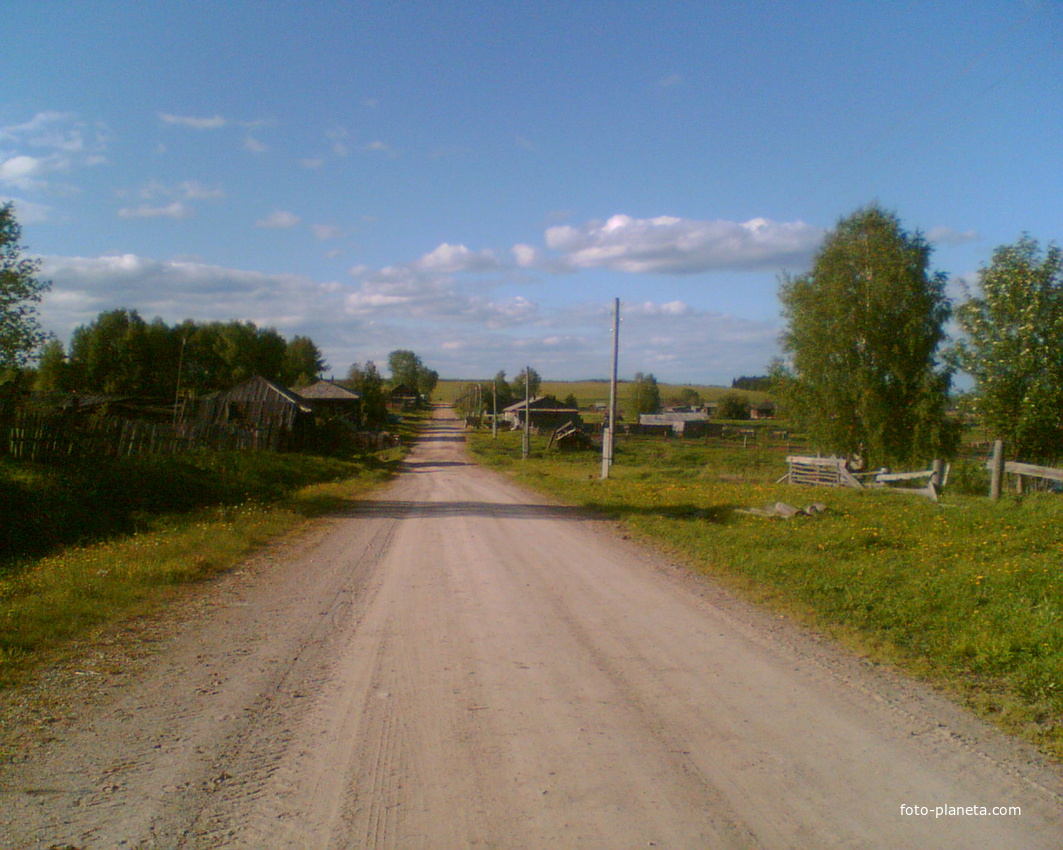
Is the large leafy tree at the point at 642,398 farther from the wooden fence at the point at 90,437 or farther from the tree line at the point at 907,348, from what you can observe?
the wooden fence at the point at 90,437

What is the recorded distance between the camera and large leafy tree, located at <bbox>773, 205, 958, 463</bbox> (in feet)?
87.4

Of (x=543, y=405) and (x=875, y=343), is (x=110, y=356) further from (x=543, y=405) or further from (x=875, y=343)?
(x=875, y=343)

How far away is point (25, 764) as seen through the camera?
157 inches

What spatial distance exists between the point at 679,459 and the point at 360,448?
1921cm

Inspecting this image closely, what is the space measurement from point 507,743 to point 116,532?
35.2ft

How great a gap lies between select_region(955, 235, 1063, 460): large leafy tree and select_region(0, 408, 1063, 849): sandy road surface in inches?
886

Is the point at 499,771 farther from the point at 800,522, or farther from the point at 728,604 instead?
the point at 800,522

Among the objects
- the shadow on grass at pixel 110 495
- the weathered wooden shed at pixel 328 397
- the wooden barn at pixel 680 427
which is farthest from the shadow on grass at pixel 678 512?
the wooden barn at pixel 680 427

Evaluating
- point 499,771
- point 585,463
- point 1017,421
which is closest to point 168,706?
point 499,771

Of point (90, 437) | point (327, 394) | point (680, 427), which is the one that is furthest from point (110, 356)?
point (680, 427)

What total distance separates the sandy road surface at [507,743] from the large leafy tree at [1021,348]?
2251 cm

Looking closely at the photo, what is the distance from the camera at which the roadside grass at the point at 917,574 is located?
5488 mm

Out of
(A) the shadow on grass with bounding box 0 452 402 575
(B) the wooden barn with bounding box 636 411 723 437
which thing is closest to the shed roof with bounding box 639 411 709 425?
(B) the wooden barn with bounding box 636 411 723 437

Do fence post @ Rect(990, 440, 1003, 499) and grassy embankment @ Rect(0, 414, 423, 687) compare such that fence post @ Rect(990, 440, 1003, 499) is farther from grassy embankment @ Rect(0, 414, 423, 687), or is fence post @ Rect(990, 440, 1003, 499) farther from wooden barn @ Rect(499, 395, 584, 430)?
wooden barn @ Rect(499, 395, 584, 430)
